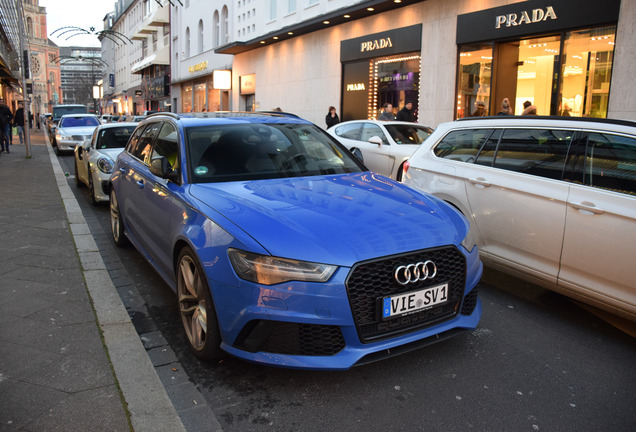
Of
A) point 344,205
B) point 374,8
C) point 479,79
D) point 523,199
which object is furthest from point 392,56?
point 344,205

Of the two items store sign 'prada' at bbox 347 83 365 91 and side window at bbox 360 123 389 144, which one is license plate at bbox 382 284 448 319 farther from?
store sign 'prada' at bbox 347 83 365 91

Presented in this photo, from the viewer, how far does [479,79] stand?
14508 mm

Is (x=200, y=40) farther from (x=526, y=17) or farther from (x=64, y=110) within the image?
(x=526, y=17)

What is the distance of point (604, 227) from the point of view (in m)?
3.69

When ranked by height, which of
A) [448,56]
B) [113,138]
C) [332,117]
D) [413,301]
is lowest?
[413,301]

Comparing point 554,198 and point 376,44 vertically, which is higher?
point 376,44

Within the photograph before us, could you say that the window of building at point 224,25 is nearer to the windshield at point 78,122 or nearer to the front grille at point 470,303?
the windshield at point 78,122

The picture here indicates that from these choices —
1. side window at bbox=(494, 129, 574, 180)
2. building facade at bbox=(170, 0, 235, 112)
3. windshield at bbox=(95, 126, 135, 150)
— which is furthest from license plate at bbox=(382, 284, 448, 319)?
building facade at bbox=(170, 0, 235, 112)

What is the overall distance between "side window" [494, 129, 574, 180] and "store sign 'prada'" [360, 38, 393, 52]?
13840 millimetres

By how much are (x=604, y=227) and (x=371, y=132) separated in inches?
295

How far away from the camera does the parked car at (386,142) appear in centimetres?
990

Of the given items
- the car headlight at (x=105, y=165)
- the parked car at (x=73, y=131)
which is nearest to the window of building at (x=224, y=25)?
the parked car at (x=73, y=131)

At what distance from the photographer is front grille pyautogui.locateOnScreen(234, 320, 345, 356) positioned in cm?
282

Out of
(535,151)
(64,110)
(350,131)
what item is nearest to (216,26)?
(64,110)
